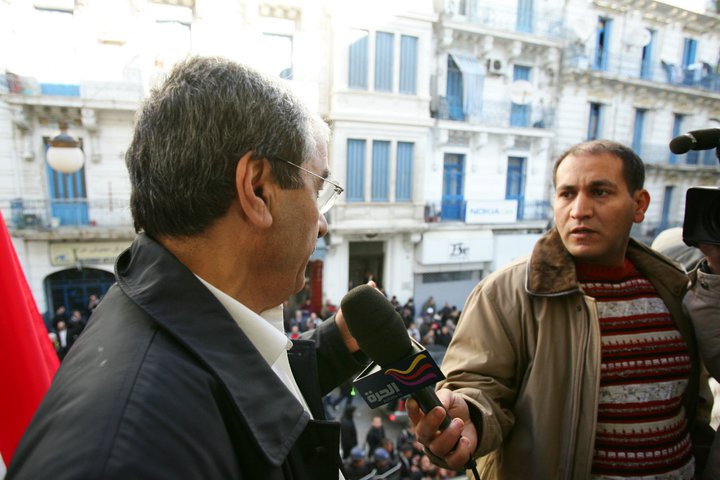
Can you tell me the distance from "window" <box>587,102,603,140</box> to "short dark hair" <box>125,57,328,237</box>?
781cm

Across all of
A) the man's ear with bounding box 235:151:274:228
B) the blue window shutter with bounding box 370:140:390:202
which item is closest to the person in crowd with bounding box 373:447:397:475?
the man's ear with bounding box 235:151:274:228

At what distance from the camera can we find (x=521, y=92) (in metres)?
6.53

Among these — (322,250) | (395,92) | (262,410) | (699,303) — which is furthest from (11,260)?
(395,92)

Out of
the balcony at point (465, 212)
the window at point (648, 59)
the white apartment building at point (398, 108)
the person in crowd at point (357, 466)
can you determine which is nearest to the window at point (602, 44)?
the white apartment building at point (398, 108)

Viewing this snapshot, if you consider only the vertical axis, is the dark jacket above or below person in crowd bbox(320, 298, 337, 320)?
above

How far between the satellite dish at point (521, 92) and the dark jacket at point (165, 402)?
22.7 feet

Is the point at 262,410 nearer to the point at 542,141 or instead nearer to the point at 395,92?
the point at 395,92

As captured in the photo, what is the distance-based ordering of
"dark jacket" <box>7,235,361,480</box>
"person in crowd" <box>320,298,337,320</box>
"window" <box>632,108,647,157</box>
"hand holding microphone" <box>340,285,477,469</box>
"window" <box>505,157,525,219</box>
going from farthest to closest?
"window" <box>632,108,647,157</box> < "window" <box>505,157,525,219</box> < "person in crowd" <box>320,298,337,320</box> < "hand holding microphone" <box>340,285,477,469</box> < "dark jacket" <box>7,235,361,480</box>

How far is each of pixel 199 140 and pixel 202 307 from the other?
0.69ft

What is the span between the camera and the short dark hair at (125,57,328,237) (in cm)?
54

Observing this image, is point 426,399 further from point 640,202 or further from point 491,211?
point 491,211

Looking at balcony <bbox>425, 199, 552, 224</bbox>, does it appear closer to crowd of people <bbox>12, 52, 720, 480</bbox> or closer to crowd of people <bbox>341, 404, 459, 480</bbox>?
crowd of people <bbox>341, 404, 459, 480</bbox>

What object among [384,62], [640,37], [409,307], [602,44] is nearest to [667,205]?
[640,37]

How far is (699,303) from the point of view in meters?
0.91
